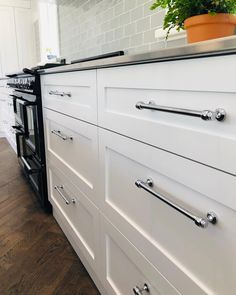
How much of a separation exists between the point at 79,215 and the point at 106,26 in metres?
1.36

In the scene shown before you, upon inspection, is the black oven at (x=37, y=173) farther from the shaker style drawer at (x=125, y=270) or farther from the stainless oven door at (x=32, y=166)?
the shaker style drawer at (x=125, y=270)

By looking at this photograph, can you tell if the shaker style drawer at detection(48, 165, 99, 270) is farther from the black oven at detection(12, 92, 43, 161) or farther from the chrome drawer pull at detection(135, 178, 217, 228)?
the chrome drawer pull at detection(135, 178, 217, 228)

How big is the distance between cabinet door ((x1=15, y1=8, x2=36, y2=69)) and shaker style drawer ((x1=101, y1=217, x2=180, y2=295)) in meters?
4.00

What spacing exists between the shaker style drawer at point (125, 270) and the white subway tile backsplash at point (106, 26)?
1.03 meters

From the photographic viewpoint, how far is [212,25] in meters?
0.69

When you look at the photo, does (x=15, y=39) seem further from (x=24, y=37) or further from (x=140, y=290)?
(x=140, y=290)

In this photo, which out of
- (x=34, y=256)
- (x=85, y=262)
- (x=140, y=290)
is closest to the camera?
(x=140, y=290)

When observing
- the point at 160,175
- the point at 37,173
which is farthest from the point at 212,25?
the point at 37,173

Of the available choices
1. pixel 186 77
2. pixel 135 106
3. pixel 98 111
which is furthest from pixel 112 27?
pixel 186 77

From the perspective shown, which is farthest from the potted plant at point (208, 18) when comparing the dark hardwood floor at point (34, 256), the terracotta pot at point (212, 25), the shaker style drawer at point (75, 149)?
the dark hardwood floor at point (34, 256)

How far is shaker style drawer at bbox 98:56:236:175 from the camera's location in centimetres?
47

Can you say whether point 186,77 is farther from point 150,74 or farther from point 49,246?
point 49,246

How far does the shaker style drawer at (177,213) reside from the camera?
496mm

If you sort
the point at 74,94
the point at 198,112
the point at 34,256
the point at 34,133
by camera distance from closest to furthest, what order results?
the point at 198,112 → the point at 74,94 → the point at 34,256 → the point at 34,133
